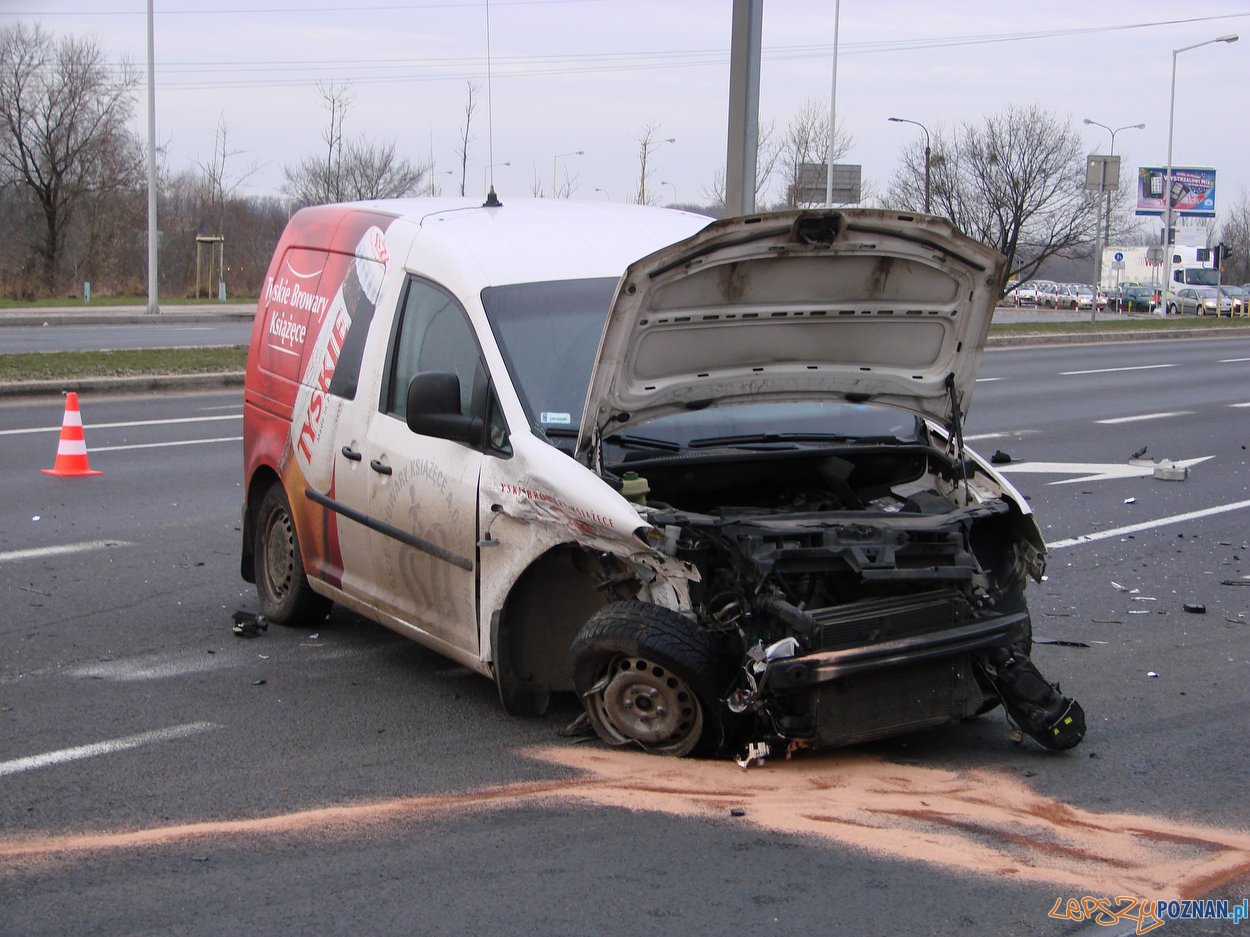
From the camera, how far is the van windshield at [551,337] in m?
5.58

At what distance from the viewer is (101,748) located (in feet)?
17.4

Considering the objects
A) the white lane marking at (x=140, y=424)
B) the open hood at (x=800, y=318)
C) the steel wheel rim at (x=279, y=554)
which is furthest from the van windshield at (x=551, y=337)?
the white lane marking at (x=140, y=424)

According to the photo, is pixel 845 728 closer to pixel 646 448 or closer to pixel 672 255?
pixel 646 448

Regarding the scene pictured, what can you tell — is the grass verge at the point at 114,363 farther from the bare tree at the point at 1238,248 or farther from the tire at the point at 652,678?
the bare tree at the point at 1238,248

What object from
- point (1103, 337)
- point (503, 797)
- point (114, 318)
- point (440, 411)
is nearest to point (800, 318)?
point (440, 411)

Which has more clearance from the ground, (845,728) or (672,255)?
(672,255)

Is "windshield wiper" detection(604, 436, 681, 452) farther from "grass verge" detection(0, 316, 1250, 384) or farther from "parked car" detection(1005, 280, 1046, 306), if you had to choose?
"parked car" detection(1005, 280, 1046, 306)

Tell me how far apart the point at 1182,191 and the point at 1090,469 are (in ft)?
194

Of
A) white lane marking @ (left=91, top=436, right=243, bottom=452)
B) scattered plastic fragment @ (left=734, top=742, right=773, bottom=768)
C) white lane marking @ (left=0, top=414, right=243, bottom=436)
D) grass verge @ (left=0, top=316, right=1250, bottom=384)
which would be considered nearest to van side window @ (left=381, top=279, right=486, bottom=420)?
scattered plastic fragment @ (left=734, top=742, right=773, bottom=768)

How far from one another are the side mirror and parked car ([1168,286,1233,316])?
61.6 m

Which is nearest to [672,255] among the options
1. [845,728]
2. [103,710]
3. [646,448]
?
[646,448]

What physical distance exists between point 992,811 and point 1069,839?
29cm

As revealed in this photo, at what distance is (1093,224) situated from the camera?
46.8 m

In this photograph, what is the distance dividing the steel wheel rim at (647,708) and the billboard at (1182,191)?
6572 centimetres
